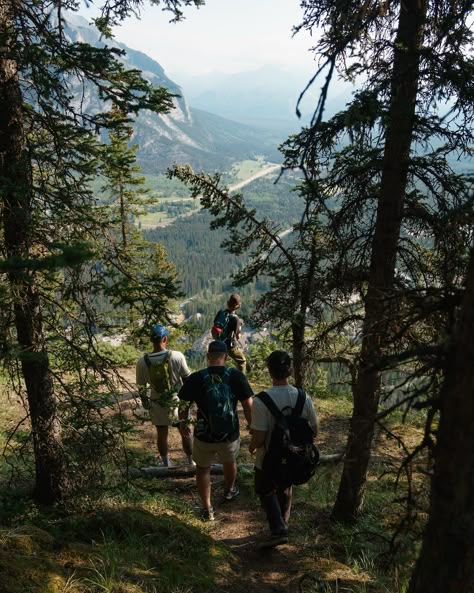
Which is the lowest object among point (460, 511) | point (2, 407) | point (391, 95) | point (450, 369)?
point (2, 407)

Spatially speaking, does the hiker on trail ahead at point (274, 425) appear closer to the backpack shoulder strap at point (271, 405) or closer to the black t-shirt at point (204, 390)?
the backpack shoulder strap at point (271, 405)

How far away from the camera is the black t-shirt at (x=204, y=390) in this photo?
16.8 feet

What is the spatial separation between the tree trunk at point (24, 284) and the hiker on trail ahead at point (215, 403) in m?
1.46

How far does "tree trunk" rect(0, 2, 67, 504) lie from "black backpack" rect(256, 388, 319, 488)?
2.27 meters

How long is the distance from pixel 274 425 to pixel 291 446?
0.26 metres

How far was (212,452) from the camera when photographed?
5.36m

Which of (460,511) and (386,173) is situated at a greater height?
(386,173)

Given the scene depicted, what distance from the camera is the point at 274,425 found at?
4.65 metres

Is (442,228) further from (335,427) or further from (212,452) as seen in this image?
(335,427)

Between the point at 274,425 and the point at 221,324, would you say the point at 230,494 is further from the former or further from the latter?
the point at 221,324

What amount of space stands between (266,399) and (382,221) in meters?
2.48

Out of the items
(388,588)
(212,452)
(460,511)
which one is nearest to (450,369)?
(460,511)

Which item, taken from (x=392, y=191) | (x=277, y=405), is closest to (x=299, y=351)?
(x=392, y=191)

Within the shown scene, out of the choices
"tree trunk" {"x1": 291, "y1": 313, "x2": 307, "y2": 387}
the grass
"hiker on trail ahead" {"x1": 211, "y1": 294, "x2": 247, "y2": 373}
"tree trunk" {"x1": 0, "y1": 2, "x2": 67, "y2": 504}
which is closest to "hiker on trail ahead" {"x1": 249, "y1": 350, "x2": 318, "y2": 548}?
the grass
